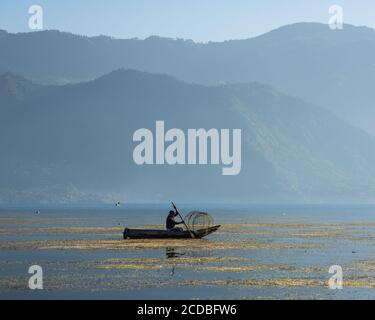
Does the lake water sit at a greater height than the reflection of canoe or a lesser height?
lesser

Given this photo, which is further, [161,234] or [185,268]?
[161,234]

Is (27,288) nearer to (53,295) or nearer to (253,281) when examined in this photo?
(53,295)

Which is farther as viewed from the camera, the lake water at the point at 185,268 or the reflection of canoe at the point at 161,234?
the reflection of canoe at the point at 161,234

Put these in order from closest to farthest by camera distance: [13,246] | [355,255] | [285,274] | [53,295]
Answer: [53,295], [285,274], [355,255], [13,246]

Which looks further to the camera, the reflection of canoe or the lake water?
the reflection of canoe

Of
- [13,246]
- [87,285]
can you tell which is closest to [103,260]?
[87,285]

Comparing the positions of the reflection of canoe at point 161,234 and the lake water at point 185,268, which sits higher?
the reflection of canoe at point 161,234

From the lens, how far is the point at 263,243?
99250 millimetres

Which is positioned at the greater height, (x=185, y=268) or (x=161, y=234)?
(x=161, y=234)

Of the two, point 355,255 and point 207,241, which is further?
point 207,241

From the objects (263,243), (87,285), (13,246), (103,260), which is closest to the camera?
(87,285)
